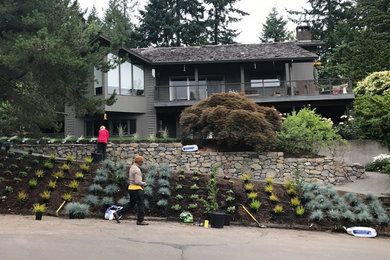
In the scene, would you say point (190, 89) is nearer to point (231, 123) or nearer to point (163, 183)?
point (231, 123)

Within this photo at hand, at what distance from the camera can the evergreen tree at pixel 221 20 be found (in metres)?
39.6

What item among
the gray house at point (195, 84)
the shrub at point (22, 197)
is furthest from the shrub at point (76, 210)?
the gray house at point (195, 84)

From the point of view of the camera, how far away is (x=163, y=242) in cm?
702

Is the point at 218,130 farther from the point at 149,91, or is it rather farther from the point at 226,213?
the point at 149,91

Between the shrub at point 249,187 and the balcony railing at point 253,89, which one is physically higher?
the balcony railing at point 253,89

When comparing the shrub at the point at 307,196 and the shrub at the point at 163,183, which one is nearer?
the shrub at the point at 307,196

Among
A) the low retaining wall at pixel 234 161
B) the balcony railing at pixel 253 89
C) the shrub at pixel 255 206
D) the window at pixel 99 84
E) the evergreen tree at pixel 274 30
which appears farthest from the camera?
the evergreen tree at pixel 274 30

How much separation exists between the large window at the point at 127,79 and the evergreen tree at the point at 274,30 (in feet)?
92.5

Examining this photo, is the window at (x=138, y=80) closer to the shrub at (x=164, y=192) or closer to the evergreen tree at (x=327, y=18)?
the shrub at (x=164, y=192)

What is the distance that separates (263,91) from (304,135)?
7.14 metres

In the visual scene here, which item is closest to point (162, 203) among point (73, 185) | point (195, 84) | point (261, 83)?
point (73, 185)

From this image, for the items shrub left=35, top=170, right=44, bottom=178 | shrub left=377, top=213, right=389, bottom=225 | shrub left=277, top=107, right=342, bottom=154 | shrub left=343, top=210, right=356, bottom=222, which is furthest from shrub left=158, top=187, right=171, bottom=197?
shrub left=277, top=107, right=342, bottom=154

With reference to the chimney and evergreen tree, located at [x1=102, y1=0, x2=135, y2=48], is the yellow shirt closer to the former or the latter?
the chimney

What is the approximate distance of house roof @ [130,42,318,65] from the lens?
22.7 meters
